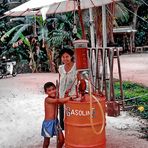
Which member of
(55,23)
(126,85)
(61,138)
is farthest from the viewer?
(55,23)

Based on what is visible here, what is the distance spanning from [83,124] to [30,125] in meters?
2.75

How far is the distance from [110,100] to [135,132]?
1331 millimetres

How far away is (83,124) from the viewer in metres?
4.42

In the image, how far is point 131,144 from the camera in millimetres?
5555

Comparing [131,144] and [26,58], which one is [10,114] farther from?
[26,58]

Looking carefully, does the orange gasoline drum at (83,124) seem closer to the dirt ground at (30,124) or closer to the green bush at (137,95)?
the dirt ground at (30,124)

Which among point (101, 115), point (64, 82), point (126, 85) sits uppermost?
point (64, 82)

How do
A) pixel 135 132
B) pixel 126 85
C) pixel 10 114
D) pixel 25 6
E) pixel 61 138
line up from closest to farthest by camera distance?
pixel 61 138 → pixel 25 6 → pixel 135 132 → pixel 10 114 → pixel 126 85

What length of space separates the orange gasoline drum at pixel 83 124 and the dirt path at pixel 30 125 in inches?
43.0

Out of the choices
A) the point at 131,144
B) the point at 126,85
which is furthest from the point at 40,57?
the point at 131,144

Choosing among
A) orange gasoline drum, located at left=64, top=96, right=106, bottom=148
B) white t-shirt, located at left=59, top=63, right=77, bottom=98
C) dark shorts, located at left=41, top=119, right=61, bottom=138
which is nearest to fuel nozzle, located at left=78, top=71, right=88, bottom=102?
orange gasoline drum, located at left=64, top=96, right=106, bottom=148

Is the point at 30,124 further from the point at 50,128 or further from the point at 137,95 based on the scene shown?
the point at 137,95

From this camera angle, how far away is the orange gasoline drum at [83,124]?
4.39m

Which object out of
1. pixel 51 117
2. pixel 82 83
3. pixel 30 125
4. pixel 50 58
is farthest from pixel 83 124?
pixel 50 58
